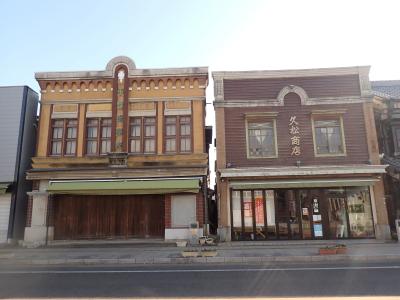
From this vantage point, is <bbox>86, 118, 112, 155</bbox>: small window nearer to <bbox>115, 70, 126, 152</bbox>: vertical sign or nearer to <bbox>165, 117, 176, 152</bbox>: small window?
<bbox>115, 70, 126, 152</bbox>: vertical sign

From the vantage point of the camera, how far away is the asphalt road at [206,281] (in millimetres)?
7582

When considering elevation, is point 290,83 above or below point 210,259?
above

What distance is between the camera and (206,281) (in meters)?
8.81

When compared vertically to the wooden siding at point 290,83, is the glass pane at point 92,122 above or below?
below

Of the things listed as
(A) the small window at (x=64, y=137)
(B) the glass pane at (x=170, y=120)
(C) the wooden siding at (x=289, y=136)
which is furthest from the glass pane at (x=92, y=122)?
(C) the wooden siding at (x=289, y=136)

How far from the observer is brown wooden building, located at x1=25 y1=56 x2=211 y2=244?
1797 cm

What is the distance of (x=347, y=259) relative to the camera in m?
12.6

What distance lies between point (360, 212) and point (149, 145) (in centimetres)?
1160

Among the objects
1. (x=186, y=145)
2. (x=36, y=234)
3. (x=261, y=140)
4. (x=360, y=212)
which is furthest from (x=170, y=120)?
(x=360, y=212)

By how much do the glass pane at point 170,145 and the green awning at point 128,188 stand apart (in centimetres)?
204

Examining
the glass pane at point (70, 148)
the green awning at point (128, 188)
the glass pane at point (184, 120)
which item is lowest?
the green awning at point (128, 188)

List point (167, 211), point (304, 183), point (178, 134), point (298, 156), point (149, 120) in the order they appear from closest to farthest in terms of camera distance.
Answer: point (304, 183), point (167, 211), point (298, 156), point (178, 134), point (149, 120)

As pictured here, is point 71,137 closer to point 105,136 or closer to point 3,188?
point 105,136

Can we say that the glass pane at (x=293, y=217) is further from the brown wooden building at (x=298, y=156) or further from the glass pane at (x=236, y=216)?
the glass pane at (x=236, y=216)
